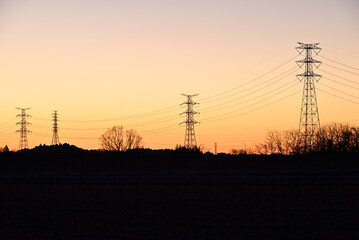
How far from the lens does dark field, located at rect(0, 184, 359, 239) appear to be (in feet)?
58.5

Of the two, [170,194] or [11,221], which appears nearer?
[11,221]

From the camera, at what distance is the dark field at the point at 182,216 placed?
17844 mm

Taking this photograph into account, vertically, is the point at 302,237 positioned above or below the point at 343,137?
below

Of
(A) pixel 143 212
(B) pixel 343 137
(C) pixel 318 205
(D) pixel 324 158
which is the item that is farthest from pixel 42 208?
(B) pixel 343 137

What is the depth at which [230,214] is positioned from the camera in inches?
919

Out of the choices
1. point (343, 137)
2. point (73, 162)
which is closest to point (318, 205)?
point (73, 162)

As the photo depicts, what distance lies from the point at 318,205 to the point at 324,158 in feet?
181

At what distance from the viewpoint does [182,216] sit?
74.7ft

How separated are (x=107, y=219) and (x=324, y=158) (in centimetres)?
6293

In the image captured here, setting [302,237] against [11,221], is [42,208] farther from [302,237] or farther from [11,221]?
[302,237]

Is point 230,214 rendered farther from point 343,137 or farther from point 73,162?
point 343,137

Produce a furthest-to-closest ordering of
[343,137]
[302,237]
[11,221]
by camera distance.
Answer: [343,137]
[11,221]
[302,237]

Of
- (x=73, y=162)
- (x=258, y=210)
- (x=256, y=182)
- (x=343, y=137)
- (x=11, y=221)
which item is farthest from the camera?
(x=343, y=137)

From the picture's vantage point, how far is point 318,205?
2692cm
